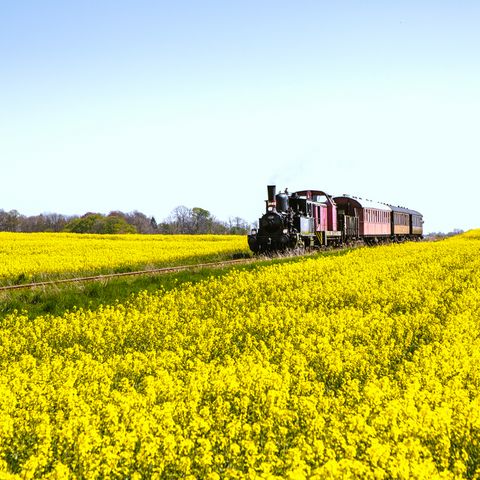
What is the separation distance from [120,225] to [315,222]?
254ft

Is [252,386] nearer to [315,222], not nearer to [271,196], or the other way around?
[271,196]

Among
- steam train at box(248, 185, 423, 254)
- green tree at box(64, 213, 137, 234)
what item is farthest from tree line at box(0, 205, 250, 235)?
steam train at box(248, 185, 423, 254)

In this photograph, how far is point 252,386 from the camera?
27.6 ft

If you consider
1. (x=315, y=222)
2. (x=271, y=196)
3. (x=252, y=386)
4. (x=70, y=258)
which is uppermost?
(x=271, y=196)

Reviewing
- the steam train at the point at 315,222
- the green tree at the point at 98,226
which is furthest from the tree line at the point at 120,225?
the steam train at the point at 315,222

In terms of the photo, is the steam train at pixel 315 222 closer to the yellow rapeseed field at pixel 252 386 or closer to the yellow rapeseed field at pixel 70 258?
the yellow rapeseed field at pixel 70 258

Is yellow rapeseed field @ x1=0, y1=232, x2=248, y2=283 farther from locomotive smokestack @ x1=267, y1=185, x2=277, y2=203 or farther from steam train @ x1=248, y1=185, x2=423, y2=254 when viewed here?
locomotive smokestack @ x1=267, y1=185, x2=277, y2=203

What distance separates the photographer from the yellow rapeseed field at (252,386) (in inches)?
233

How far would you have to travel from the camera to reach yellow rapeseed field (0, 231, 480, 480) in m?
5.93

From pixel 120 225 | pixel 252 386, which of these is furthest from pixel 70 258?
pixel 120 225

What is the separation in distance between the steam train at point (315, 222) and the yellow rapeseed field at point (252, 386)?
42.7ft

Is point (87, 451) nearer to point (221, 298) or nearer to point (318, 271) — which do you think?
point (221, 298)

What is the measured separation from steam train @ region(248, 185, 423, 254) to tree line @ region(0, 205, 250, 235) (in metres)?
62.0

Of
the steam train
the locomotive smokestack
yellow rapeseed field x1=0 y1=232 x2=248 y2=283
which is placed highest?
the locomotive smokestack
